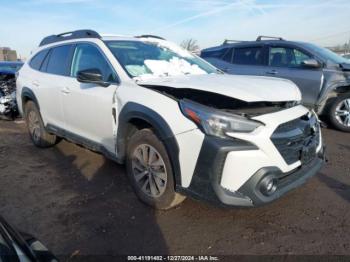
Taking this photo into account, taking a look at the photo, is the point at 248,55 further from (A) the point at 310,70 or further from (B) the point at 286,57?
(A) the point at 310,70

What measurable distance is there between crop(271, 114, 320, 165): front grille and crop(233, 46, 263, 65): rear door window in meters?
4.17

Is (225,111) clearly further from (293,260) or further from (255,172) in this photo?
(293,260)

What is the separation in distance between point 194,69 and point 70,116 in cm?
182

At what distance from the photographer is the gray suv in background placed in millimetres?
5968

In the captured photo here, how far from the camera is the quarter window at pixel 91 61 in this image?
3.65 m

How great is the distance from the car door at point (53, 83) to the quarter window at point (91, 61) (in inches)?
9.2

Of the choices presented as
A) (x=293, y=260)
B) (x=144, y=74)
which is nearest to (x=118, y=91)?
(x=144, y=74)

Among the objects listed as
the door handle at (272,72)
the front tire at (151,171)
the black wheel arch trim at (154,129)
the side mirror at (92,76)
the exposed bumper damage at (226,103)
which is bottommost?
the front tire at (151,171)

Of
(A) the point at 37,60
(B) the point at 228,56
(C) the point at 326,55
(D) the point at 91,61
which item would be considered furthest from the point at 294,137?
(B) the point at 228,56

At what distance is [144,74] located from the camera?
3580mm

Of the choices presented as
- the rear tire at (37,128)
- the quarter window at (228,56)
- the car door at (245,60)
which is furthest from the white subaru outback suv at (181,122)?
the quarter window at (228,56)

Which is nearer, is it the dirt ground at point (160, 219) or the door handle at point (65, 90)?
the dirt ground at point (160, 219)

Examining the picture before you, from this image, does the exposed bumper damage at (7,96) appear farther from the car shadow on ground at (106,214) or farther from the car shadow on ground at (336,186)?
the car shadow on ground at (336,186)

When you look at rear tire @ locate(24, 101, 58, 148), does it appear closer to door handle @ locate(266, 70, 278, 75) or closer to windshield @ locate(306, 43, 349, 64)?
door handle @ locate(266, 70, 278, 75)
